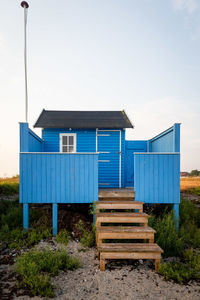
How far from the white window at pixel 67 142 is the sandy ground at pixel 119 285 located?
16.9 ft

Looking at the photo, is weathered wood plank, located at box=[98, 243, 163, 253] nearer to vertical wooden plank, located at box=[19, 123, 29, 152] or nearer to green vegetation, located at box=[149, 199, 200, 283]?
green vegetation, located at box=[149, 199, 200, 283]

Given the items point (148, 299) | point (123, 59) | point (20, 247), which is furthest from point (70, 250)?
point (123, 59)

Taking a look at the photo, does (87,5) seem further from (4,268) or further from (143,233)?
(4,268)

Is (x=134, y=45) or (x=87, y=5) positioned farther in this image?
(x=134, y=45)

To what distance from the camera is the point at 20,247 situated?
4.64 meters

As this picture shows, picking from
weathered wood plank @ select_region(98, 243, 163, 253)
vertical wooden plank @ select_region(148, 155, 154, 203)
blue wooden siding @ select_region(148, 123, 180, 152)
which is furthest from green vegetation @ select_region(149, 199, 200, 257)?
blue wooden siding @ select_region(148, 123, 180, 152)

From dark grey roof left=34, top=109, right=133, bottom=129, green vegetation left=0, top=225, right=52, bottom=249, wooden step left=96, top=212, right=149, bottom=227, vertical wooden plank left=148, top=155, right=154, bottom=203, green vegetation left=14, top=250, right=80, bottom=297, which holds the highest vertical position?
dark grey roof left=34, top=109, right=133, bottom=129

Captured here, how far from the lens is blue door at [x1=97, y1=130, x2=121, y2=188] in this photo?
26.9 ft

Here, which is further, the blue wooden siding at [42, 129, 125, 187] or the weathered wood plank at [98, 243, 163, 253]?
the blue wooden siding at [42, 129, 125, 187]

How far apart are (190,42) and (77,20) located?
5634 millimetres

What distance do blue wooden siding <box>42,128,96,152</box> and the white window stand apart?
14 cm

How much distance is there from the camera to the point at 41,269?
3.49m

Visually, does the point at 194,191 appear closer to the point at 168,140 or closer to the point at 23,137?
the point at 168,140

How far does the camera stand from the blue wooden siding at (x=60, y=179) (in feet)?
18.1
